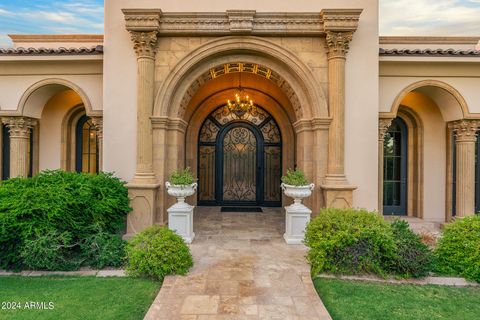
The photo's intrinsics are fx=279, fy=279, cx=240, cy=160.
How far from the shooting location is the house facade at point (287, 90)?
258 inches

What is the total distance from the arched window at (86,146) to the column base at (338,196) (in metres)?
7.49

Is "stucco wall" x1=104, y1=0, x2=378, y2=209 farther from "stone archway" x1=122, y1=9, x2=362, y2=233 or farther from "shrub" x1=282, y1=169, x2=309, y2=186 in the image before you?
"shrub" x1=282, y1=169, x2=309, y2=186

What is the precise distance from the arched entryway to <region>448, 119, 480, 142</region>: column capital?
5201 millimetres

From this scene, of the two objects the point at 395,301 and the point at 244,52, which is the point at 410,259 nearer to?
the point at 395,301

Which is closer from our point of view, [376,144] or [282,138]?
[376,144]

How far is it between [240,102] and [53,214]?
6310mm

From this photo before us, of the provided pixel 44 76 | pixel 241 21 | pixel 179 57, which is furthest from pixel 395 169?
pixel 44 76

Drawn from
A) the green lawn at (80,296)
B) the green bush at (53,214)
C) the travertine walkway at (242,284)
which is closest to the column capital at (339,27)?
the travertine walkway at (242,284)

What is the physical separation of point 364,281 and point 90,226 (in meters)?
4.84

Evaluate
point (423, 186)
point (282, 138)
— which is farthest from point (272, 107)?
point (423, 186)

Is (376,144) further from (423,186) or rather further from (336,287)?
(336,287)

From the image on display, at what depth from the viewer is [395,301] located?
3730mm

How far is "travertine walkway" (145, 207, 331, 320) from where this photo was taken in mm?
3350

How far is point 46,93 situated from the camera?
814 cm
